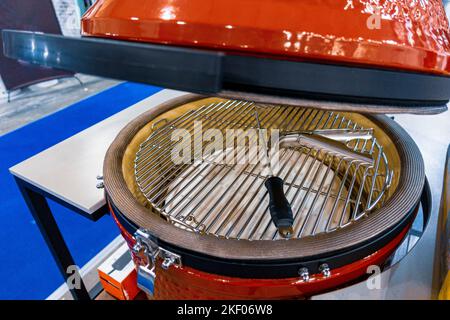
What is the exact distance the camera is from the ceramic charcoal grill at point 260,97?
0.34m

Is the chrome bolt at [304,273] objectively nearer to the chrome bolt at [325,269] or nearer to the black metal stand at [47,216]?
the chrome bolt at [325,269]

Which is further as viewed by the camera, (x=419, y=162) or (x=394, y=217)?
(x=419, y=162)

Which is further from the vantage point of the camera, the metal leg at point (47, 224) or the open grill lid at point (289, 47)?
the metal leg at point (47, 224)

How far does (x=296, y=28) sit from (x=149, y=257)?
1.46 feet

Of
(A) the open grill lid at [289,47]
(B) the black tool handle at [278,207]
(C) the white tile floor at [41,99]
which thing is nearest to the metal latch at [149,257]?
(B) the black tool handle at [278,207]

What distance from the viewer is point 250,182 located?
2.62 ft

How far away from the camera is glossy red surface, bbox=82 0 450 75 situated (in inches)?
14.6

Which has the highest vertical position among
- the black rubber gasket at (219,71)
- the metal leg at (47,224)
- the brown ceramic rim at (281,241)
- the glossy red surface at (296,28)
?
the glossy red surface at (296,28)

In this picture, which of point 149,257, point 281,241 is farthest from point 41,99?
point 281,241

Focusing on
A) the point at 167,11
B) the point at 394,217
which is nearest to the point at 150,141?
the point at 167,11

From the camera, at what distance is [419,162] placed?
2.23 ft

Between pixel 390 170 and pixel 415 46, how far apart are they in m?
0.43

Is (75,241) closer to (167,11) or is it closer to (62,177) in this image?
(62,177)

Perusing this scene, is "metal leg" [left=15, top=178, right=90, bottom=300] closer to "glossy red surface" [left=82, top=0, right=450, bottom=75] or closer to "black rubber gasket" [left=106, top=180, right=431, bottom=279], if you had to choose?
"black rubber gasket" [left=106, top=180, right=431, bottom=279]
